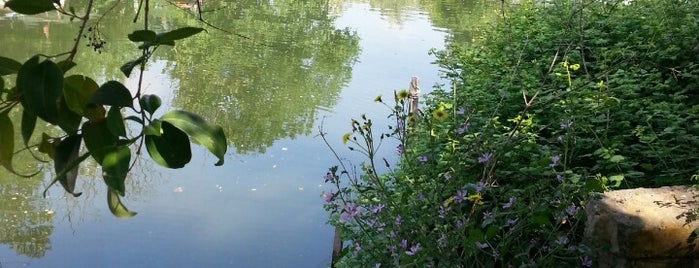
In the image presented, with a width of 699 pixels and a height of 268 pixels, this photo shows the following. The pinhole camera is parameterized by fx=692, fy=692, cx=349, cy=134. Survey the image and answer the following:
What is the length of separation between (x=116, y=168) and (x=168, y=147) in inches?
2.1

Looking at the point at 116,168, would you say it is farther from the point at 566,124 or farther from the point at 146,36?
the point at 566,124

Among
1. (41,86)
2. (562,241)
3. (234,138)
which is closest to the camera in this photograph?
(41,86)

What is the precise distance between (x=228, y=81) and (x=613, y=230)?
7.69 metres

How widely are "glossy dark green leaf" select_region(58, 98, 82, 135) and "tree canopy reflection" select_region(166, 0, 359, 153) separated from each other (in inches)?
192

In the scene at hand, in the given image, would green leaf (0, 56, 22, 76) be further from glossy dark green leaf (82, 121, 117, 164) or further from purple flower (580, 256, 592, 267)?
purple flower (580, 256, 592, 267)

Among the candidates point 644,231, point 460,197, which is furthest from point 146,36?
point 644,231

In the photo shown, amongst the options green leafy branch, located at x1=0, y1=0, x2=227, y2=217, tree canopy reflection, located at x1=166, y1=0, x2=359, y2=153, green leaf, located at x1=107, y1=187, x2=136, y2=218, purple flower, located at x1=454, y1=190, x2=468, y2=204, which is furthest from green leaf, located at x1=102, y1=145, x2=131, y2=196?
tree canopy reflection, located at x1=166, y1=0, x2=359, y2=153

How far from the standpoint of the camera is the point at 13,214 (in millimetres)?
5117

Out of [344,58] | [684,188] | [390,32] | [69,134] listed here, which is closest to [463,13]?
[390,32]

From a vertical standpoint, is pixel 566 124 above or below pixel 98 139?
below

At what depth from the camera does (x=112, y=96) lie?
2.20 feet

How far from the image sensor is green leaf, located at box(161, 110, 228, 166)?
679mm

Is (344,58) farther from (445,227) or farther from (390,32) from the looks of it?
(445,227)

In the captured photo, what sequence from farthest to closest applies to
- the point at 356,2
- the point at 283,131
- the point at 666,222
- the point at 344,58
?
the point at 356,2 < the point at 344,58 < the point at 283,131 < the point at 666,222
